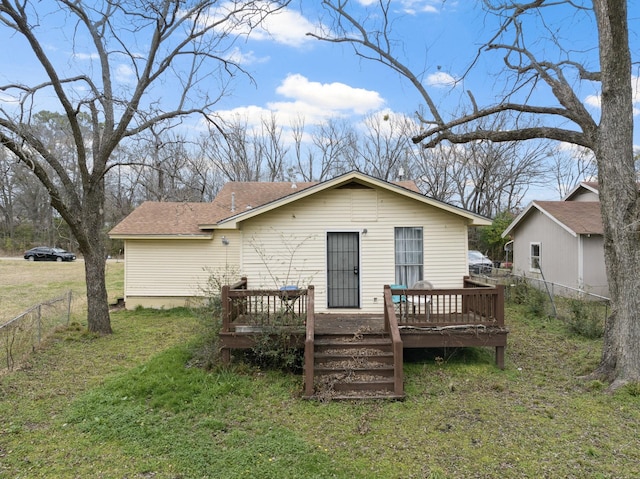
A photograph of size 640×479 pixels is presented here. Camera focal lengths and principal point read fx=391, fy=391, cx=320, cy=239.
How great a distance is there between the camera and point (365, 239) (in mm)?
9477

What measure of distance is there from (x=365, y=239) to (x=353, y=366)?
3.59m

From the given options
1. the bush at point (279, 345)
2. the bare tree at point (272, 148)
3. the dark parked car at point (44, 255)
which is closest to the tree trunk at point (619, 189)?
the bush at point (279, 345)

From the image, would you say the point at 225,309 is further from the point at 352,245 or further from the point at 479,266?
the point at 479,266

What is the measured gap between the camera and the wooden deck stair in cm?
618

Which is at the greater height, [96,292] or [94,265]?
[94,265]

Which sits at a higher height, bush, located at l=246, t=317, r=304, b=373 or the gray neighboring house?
the gray neighboring house

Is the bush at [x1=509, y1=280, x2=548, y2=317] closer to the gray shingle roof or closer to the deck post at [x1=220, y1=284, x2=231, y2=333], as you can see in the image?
the gray shingle roof

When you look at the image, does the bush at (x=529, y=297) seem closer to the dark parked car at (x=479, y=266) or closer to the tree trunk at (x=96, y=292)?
the dark parked car at (x=479, y=266)

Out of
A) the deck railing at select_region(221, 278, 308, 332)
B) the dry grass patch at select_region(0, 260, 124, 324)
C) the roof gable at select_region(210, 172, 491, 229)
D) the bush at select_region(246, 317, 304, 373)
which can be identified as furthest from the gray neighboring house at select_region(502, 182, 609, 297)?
the dry grass patch at select_region(0, 260, 124, 324)

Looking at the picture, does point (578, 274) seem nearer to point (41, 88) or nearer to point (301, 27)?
point (301, 27)

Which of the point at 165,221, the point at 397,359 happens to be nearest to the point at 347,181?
the point at 397,359

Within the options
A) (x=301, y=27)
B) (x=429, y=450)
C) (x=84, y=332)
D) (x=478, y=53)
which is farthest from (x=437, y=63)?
(x=84, y=332)

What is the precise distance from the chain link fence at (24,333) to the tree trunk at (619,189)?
10364mm

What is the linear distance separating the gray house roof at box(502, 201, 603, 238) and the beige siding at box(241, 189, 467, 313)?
726 centimetres
